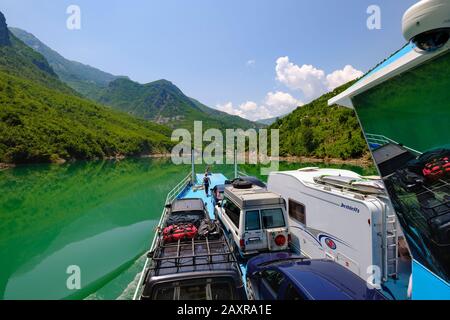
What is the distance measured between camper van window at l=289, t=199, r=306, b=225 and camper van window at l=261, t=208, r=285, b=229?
604 millimetres

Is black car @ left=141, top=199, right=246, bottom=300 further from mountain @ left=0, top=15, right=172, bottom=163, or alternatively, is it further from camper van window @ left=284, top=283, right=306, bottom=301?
mountain @ left=0, top=15, right=172, bottom=163

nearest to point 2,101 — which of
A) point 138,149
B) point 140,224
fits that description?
point 138,149

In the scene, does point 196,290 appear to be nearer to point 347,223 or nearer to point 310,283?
point 310,283

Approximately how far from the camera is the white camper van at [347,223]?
4.87m

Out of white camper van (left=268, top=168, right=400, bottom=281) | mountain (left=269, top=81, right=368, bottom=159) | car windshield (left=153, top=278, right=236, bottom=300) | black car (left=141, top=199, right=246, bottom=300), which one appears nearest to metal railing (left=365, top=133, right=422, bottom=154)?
white camper van (left=268, top=168, right=400, bottom=281)

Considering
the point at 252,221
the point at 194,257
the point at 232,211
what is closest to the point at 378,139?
the point at 194,257

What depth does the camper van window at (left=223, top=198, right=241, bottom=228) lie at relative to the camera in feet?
25.6

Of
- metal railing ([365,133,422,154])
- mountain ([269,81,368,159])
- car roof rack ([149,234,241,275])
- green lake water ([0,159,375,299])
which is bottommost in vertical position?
green lake water ([0,159,375,299])

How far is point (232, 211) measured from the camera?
8.59 m

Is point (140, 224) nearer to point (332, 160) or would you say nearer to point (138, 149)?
point (332, 160)

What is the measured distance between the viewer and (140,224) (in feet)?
54.2

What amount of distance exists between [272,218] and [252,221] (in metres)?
0.61

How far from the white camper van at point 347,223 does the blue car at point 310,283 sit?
1068mm
